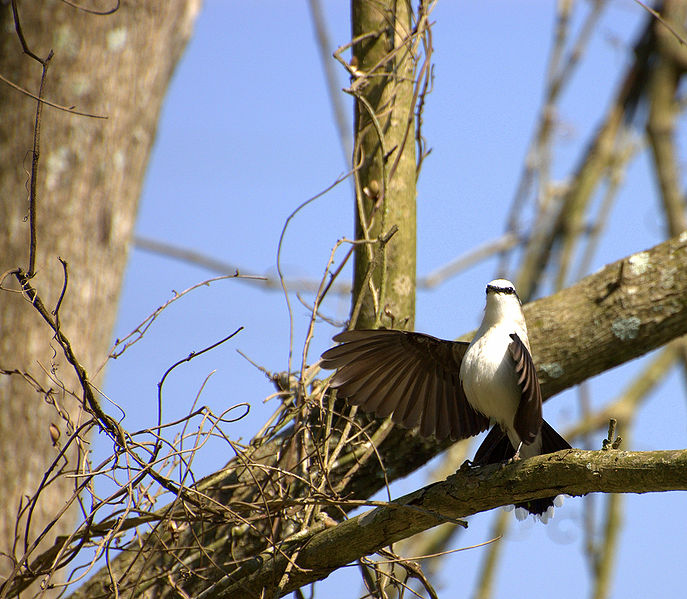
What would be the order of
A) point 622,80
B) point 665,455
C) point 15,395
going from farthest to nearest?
point 622,80, point 15,395, point 665,455

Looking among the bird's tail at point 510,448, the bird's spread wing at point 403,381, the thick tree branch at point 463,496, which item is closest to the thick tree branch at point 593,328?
the bird's spread wing at point 403,381

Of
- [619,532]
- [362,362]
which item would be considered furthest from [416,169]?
[619,532]

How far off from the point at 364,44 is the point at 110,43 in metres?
1.14

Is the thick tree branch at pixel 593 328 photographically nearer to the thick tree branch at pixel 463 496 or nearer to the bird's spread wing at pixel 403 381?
the bird's spread wing at pixel 403 381

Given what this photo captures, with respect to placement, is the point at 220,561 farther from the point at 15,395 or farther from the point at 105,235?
the point at 105,235

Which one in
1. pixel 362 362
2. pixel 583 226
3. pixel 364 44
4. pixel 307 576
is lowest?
pixel 307 576

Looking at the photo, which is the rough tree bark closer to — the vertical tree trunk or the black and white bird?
the vertical tree trunk

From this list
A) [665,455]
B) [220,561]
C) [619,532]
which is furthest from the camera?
[619,532]

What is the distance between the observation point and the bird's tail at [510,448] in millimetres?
2768

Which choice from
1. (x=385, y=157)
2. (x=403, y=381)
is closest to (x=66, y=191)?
(x=385, y=157)

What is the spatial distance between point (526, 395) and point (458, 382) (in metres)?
0.57

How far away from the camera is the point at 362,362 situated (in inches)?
116

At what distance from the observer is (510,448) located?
2873mm

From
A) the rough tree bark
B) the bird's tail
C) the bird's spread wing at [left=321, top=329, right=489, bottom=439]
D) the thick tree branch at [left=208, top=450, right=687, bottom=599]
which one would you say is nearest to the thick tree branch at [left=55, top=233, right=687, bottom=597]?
the bird's spread wing at [left=321, top=329, right=489, bottom=439]
